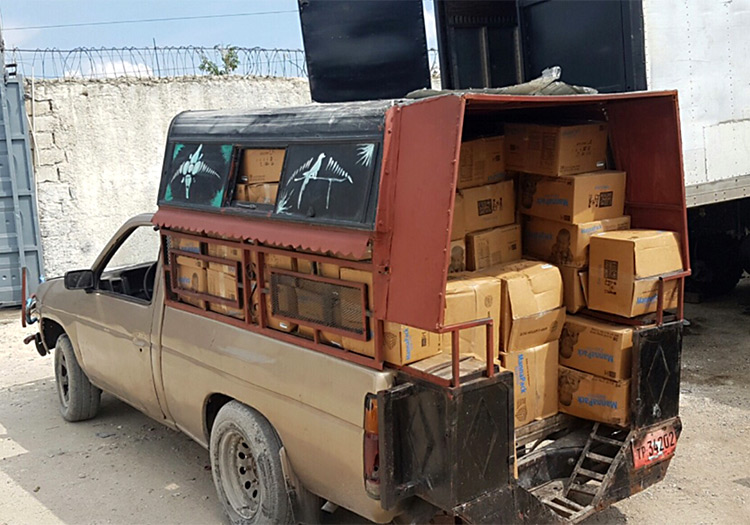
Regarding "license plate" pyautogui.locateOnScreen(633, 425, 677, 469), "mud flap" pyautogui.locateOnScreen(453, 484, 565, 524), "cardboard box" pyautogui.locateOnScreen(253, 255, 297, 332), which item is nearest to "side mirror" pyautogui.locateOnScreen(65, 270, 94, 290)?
"cardboard box" pyautogui.locateOnScreen(253, 255, 297, 332)

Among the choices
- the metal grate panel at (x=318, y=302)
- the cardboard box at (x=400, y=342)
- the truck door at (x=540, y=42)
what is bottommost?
the cardboard box at (x=400, y=342)

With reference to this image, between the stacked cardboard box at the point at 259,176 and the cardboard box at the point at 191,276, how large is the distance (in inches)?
21.7

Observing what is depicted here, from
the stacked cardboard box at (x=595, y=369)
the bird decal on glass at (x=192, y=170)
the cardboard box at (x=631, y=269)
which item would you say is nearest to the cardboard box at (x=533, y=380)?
the stacked cardboard box at (x=595, y=369)

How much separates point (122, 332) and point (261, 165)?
1.88 m

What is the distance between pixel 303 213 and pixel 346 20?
485 cm

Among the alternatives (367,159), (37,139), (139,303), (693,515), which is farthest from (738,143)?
(37,139)

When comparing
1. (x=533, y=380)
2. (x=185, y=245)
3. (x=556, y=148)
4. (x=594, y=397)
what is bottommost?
(x=594, y=397)

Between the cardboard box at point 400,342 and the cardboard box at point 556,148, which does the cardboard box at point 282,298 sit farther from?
the cardboard box at point 556,148

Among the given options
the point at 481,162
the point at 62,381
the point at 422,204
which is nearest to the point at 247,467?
the point at 422,204

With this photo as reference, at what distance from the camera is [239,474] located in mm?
4156

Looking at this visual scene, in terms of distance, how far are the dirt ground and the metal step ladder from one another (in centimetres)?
44

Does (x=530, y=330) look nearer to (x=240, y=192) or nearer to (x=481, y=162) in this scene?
(x=481, y=162)

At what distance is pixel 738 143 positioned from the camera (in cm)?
655

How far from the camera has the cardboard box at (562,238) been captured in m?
4.00
